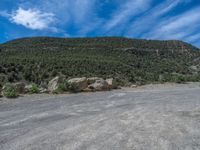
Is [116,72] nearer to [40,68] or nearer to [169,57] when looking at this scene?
[40,68]

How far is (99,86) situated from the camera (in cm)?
1819

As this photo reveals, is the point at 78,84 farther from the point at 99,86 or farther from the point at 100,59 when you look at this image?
the point at 100,59

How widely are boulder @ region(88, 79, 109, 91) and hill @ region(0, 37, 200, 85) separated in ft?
32.3

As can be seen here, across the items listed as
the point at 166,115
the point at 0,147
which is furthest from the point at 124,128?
the point at 0,147

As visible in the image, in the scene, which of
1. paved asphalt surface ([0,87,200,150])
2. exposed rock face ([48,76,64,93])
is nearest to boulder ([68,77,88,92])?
exposed rock face ([48,76,64,93])

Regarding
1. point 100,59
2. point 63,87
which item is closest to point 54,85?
point 63,87

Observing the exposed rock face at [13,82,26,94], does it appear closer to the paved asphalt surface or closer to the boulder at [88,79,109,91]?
the boulder at [88,79,109,91]

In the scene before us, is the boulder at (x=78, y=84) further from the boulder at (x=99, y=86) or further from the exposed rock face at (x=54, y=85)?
the exposed rock face at (x=54, y=85)

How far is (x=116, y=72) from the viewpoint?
132 ft

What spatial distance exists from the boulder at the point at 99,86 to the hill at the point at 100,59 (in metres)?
9.86

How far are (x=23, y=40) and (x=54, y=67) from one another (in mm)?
30319

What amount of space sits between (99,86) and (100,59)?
30.5 m

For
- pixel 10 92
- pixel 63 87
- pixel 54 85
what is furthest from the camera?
pixel 54 85

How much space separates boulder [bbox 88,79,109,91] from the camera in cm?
1803
